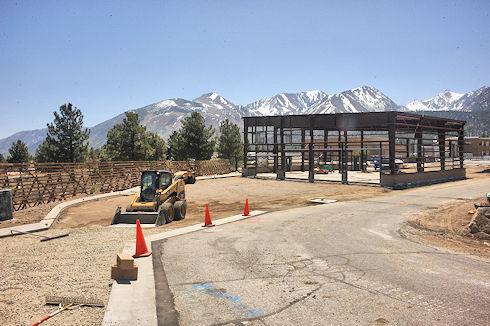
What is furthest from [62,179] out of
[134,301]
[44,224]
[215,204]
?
[134,301]

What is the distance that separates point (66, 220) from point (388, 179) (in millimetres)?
25091

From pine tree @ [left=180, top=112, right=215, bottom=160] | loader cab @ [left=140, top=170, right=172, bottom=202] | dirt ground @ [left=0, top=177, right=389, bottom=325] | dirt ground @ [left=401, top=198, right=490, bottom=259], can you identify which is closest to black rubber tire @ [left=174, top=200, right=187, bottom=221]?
dirt ground @ [left=0, top=177, right=389, bottom=325]

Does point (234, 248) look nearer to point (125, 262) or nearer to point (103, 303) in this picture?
point (125, 262)

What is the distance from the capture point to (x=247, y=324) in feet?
19.2

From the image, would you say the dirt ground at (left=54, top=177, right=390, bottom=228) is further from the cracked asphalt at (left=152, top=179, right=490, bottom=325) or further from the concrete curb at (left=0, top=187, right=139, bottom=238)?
the cracked asphalt at (left=152, top=179, right=490, bottom=325)

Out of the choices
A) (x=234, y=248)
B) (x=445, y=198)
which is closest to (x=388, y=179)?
(x=445, y=198)

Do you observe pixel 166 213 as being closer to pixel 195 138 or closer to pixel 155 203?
pixel 155 203

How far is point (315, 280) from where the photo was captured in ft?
26.0

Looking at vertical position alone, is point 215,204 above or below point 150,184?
below

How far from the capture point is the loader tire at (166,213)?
16.2 m

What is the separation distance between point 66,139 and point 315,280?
155 feet

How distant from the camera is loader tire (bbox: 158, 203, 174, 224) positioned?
1625 centimetres

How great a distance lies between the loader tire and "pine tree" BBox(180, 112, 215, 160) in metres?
41.3

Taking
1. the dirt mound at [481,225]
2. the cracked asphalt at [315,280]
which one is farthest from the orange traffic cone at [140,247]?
the dirt mound at [481,225]
